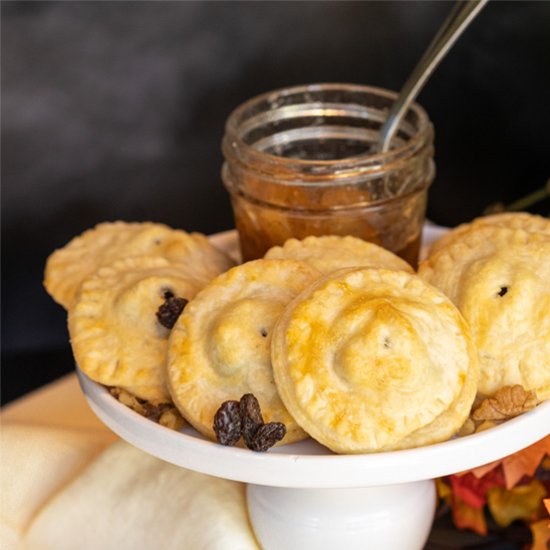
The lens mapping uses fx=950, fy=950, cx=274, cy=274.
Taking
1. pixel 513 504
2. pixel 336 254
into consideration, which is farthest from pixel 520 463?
pixel 336 254

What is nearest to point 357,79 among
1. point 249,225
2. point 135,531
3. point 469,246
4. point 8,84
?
point 8,84

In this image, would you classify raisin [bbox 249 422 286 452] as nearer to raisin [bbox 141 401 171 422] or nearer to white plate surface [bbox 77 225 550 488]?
white plate surface [bbox 77 225 550 488]

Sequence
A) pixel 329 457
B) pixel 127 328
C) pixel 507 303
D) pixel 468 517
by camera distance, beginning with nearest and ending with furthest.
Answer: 1. pixel 329 457
2. pixel 507 303
3. pixel 127 328
4. pixel 468 517

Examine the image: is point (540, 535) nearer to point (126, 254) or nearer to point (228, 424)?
point (228, 424)

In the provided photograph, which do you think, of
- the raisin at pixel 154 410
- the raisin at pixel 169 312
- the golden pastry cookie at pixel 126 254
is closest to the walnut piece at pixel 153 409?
the raisin at pixel 154 410

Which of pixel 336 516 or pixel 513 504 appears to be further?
pixel 513 504

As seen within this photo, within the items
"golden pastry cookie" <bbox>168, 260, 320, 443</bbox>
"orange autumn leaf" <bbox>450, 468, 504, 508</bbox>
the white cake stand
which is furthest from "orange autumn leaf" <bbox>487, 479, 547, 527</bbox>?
Result: "golden pastry cookie" <bbox>168, 260, 320, 443</bbox>
